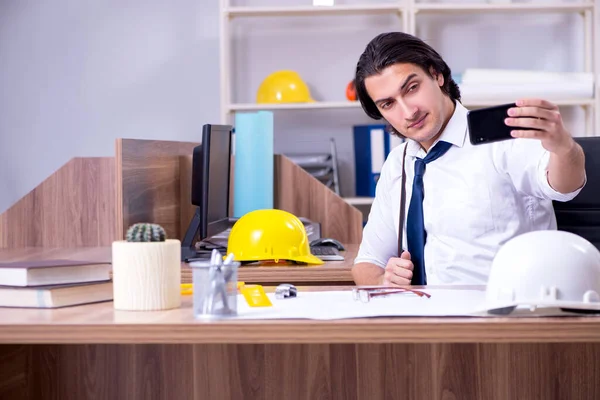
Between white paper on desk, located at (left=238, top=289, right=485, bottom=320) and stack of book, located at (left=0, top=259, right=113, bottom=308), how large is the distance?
242 mm

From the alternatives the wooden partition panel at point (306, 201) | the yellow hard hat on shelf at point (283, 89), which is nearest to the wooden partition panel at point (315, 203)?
the wooden partition panel at point (306, 201)

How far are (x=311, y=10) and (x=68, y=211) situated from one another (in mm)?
1669

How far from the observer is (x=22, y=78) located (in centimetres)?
445

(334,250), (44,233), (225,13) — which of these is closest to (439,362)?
(334,250)

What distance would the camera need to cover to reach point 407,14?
4.02 m

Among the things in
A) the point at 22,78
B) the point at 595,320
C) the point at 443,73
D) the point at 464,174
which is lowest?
the point at 595,320

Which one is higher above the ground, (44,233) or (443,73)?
(443,73)

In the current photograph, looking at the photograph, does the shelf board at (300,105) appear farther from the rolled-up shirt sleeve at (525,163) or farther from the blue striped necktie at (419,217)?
the rolled-up shirt sleeve at (525,163)

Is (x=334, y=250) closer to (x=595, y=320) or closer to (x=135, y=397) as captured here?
(x=135, y=397)

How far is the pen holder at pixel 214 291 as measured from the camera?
114 centimetres

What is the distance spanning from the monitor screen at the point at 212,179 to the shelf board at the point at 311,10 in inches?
57.0

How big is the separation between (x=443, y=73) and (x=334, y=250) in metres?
0.75

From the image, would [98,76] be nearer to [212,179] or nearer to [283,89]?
[283,89]

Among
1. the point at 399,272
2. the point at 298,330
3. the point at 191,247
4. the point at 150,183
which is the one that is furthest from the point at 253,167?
the point at 298,330
